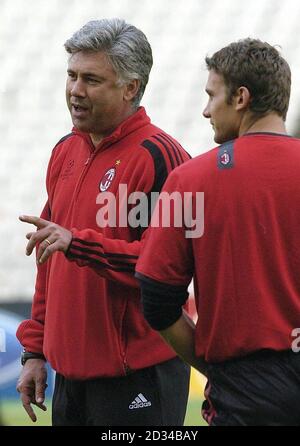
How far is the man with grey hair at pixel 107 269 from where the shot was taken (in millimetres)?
2787

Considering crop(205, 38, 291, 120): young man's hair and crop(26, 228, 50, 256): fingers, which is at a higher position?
crop(205, 38, 291, 120): young man's hair

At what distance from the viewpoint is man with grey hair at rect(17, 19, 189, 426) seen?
279 cm

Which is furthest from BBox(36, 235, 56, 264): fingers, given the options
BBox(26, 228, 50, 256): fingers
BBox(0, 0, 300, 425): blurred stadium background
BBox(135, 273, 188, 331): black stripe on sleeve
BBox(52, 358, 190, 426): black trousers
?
BBox(0, 0, 300, 425): blurred stadium background

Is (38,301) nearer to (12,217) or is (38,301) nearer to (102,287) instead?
(102,287)

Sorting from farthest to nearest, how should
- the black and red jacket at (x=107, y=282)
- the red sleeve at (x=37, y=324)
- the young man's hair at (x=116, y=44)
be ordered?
1. the red sleeve at (x=37, y=324)
2. the young man's hair at (x=116, y=44)
3. the black and red jacket at (x=107, y=282)

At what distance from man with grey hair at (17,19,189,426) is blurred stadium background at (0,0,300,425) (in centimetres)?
440

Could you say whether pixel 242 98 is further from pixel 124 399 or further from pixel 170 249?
pixel 124 399

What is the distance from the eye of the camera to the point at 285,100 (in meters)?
2.39

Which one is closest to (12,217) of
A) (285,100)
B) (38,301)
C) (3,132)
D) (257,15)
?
(3,132)

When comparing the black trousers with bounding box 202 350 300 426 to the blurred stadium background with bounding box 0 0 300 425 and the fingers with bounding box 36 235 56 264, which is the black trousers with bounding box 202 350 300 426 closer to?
the fingers with bounding box 36 235 56 264

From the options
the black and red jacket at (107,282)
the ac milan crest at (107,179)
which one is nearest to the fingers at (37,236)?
the black and red jacket at (107,282)

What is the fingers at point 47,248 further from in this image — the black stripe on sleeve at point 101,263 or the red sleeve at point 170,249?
the red sleeve at point 170,249
